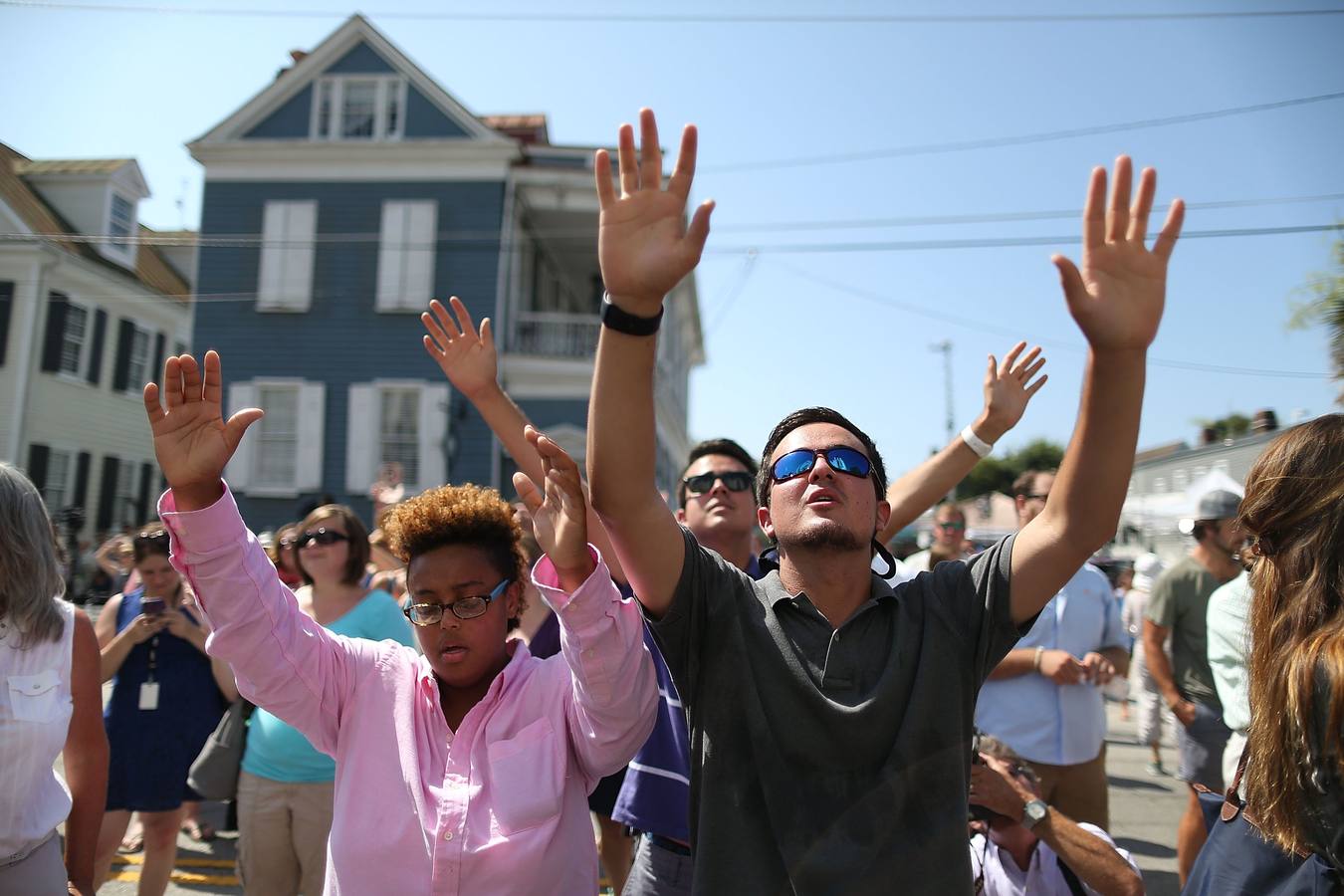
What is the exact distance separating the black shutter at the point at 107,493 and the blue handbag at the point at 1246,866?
23.4 metres

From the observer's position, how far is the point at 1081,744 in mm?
4328

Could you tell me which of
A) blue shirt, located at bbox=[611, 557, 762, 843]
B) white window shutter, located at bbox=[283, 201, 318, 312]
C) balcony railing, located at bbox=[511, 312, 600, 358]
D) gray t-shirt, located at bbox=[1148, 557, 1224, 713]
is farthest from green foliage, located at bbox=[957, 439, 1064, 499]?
blue shirt, located at bbox=[611, 557, 762, 843]

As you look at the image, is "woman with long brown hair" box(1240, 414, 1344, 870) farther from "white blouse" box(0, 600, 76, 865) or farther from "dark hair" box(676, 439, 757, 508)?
"white blouse" box(0, 600, 76, 865)

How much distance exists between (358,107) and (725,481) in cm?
1754

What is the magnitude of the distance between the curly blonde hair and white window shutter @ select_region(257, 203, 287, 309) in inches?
661

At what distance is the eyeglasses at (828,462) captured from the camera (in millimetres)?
2125

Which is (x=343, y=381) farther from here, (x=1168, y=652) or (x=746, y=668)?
(x=746, y=668)

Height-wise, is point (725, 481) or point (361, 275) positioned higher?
point (361, 275)

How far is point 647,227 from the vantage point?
5.86ft

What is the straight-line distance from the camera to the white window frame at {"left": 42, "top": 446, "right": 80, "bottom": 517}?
19156 millimetres

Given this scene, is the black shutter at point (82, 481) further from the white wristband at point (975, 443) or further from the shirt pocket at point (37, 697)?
the white wristband at point (975, 443)

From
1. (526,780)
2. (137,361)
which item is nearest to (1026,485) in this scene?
(526,780)

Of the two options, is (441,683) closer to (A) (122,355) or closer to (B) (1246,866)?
(B) (1246,866)

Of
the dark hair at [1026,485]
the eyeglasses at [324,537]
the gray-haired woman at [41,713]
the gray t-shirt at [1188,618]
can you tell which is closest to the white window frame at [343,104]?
the eyeglasses at [324,537]
